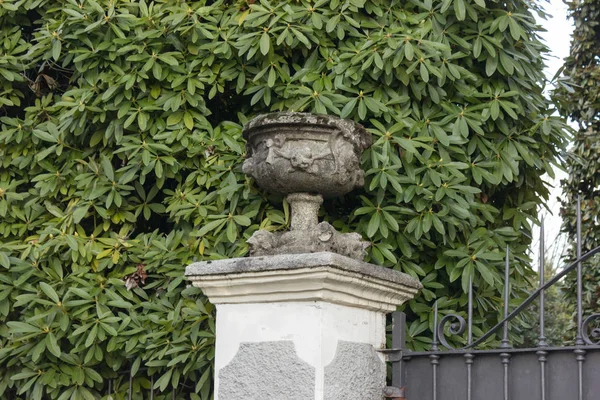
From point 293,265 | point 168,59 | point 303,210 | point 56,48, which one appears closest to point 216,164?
point 168,59

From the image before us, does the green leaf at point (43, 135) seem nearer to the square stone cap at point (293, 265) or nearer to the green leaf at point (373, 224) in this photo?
the square stone cap at point (293, 265)

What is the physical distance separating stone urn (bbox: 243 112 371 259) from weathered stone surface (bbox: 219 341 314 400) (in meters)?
0.41

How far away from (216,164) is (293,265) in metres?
1.31

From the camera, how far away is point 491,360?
3.63m

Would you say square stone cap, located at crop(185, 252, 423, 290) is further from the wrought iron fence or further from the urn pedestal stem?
the urn pedestal stem

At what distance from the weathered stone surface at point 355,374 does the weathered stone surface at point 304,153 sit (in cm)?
73

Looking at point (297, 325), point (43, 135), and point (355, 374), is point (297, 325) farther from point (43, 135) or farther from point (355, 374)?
point (43, 135)

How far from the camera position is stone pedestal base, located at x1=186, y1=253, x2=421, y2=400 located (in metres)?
3.59

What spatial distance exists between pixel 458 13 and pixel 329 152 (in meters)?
1.12

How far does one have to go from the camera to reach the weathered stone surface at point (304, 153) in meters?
4.01

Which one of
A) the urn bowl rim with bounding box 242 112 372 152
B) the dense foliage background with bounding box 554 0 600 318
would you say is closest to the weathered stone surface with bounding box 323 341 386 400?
the urn bowl rim with bounding box 242 112 372 152

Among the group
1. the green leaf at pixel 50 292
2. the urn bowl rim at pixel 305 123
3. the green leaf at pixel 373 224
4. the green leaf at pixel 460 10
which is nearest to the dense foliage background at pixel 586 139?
the green leaf at pixel 460 10

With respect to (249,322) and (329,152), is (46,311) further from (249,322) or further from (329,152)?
(329,152)

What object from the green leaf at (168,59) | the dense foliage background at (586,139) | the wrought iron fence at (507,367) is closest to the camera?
the wrought iron fence at (507,367)
